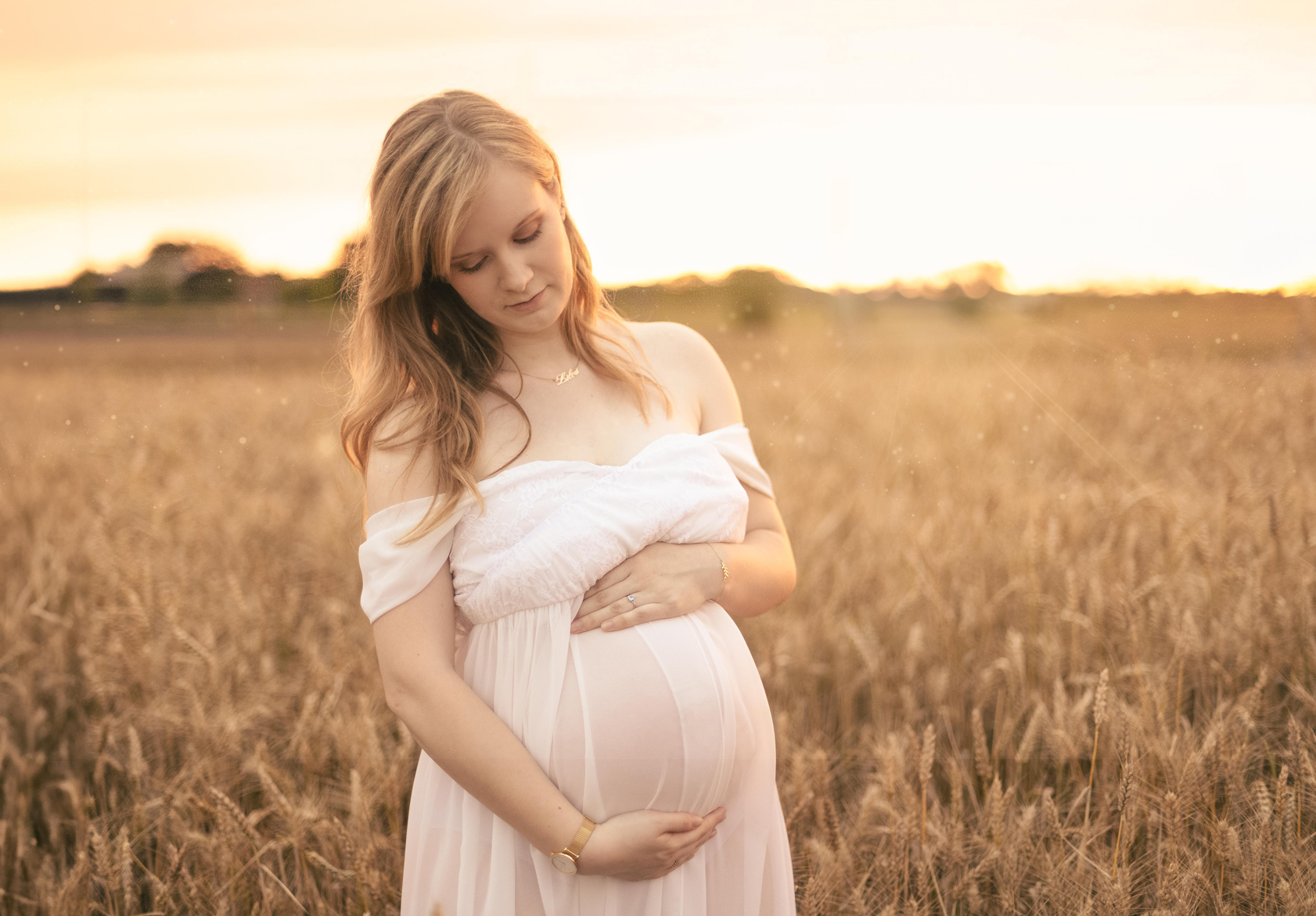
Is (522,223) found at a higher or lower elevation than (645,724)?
higher

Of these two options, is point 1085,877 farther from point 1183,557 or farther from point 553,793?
point 1183,557

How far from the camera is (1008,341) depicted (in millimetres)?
5246

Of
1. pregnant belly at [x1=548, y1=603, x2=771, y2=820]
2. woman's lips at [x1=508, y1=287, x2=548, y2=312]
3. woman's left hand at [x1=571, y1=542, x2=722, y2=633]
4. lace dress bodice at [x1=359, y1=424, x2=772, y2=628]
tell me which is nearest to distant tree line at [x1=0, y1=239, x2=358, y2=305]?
woman's lips at [x1=508, y1=287, x2=548, y2=312]

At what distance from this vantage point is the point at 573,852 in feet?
4.51

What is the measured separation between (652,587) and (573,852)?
1.48 feet

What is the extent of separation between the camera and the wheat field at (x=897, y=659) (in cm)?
183

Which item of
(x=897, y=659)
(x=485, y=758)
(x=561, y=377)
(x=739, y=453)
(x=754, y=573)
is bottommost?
(x=897, y=659)

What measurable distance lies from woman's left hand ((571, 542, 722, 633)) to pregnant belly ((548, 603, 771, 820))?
3 centimetres

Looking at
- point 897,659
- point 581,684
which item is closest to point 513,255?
point 581,684

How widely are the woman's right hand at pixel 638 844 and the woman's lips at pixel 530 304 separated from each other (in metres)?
0.89

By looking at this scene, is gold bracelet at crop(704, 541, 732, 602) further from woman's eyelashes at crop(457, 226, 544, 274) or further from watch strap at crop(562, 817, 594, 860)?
woman's eyelashes at crop(457, 226, 544, 274)

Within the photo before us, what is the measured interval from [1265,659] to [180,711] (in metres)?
3.30

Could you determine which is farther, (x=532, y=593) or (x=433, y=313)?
(x=433, y=313)

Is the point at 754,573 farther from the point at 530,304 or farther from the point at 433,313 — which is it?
the point at 433,313
